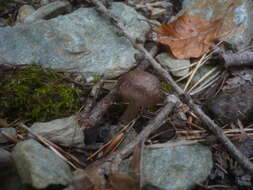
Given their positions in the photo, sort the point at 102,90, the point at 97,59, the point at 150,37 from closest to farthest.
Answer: the point at 102,90
the point at 97,59
the point at 150,37

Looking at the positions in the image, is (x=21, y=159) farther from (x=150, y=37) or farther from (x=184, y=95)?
(x=150, y=37)

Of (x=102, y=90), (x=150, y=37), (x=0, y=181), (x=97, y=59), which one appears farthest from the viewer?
(x=150, y=37)

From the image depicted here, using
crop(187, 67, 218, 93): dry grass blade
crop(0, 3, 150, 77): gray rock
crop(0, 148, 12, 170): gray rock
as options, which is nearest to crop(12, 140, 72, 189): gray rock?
crop(0, 148, 12, 170): gray rock

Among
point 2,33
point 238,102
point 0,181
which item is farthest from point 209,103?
point 2,33

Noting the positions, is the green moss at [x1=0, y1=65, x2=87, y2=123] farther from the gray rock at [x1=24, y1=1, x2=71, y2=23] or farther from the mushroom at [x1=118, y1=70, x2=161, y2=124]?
the gray rock at [x1=24, y1=1, x2=71, y2=23]

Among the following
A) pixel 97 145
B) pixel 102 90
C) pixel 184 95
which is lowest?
pixel 97 145

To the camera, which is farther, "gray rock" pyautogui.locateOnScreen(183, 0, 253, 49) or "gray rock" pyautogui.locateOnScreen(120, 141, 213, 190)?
A: "gray rock" pyautogui.locateOnScreen(183, 0, 253, 49)

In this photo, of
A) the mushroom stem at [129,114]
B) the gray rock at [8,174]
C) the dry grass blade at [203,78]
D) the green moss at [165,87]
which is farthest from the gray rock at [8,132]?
the dry grass blade at [203,78]
